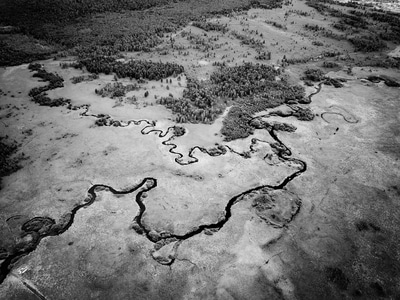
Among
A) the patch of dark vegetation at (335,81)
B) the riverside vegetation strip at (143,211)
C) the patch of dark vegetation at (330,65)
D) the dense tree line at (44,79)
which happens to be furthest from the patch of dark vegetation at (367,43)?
the dense tree line at (44,79)

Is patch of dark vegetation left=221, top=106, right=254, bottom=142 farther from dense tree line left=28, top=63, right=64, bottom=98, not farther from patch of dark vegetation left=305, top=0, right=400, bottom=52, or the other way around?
patch of dark vegetation left=305, top=0, right=400, bottom=52

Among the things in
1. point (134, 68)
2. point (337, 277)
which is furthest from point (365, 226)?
point (134, 68)

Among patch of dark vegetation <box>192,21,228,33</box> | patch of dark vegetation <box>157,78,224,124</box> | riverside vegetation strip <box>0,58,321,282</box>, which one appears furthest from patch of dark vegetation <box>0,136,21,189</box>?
patch of dark vegetation <box>192,21,228,33</box>

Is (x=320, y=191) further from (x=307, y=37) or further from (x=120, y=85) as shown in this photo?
(x=307, y=37)

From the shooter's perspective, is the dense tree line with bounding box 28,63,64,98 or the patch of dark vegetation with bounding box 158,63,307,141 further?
the dense tree line with bounding box 28,63,64,98

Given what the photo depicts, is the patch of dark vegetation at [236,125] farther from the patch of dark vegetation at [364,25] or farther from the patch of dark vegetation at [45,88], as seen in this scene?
the patch of dark vegetation at [364,25]
